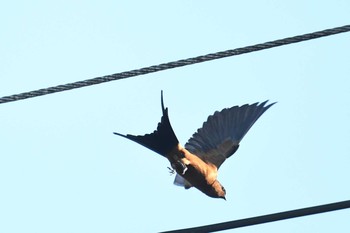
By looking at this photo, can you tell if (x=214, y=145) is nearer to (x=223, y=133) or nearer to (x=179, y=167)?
(x=223, y=133)

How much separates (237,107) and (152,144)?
5.22ft

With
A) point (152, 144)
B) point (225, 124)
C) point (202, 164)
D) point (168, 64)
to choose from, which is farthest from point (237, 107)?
point (168, 64)

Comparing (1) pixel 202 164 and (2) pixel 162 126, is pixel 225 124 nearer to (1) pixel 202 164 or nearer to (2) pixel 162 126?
(1) pixel 202 164

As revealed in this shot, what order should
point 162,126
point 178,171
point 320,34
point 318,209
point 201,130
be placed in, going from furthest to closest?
point 201,130 < point 178,171 < point 162,126 < point 320,34 < point 318,209

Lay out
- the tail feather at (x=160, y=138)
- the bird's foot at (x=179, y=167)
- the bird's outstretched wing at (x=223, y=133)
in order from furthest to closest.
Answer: the bird's outstretched wing at (x=223, y=133)
the bird's foot at (x=179, y=167)
the tail feather at (x=160, y=138)

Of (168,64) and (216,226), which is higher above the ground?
(168,64)

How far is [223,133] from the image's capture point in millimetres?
9812

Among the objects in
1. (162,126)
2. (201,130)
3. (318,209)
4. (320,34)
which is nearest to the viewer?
(318,209)

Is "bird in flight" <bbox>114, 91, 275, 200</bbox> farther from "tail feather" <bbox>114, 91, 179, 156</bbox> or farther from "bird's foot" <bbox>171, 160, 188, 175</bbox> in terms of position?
"tail feather" <bbox>114, 91, 179, 156</bbox>

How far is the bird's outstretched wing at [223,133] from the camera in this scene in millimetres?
9727

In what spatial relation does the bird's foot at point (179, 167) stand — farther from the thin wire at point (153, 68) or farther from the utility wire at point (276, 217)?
the utility wire at point (276, 217)

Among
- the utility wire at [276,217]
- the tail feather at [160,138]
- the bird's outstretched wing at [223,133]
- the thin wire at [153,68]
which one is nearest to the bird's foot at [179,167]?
the tail feather at [160,138]

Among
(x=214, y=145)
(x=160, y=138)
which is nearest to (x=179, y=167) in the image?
(x=160, y=138)

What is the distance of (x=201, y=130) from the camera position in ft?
32.0
